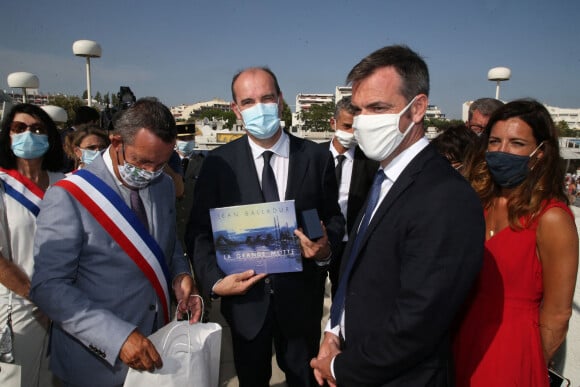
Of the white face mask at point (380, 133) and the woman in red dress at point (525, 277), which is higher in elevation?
the white face mask at point (380, 133)

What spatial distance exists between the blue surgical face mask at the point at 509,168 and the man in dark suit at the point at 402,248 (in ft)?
2.70

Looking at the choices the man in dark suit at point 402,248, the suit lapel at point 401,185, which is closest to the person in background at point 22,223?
the man in dark suit at point 402,248

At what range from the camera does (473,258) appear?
1.28 metres

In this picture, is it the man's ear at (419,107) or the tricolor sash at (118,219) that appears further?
the tricolor sash at (118,219)

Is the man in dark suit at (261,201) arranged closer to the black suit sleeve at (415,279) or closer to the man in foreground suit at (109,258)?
the man in foreground suit at (109,258)

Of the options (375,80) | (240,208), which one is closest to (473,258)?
(375,80)

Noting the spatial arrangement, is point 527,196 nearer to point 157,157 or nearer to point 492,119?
point 492,119

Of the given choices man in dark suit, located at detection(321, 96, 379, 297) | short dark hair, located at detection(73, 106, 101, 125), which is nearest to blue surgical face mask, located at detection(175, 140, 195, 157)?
short dark hair, located at detection(73, 106, 101, 125)

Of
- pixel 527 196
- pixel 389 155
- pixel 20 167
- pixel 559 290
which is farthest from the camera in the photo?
pixel 20 167

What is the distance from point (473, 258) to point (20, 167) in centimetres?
297

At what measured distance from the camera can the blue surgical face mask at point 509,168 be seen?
6.84 ft

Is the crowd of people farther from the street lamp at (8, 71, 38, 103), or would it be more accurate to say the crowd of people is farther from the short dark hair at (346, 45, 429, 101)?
the street lamp at (8, 71, 38, 103)

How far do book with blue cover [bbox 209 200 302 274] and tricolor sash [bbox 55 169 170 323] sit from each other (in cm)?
37

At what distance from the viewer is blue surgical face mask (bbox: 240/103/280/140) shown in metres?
2.34
